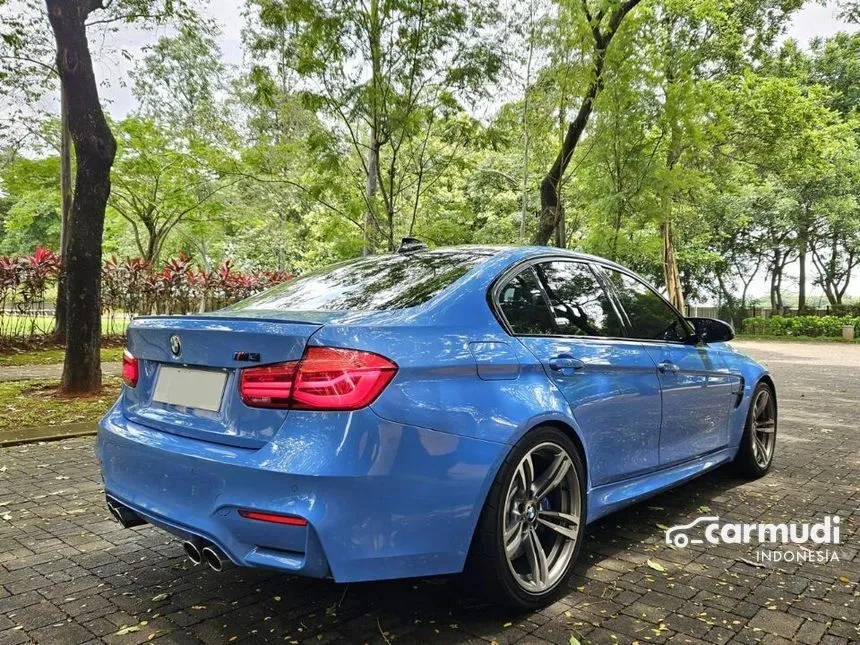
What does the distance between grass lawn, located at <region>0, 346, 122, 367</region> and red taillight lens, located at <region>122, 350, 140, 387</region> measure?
8895 mm

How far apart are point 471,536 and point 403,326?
812mm

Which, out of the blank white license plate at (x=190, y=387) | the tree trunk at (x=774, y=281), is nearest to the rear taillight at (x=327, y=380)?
the blank white license plate at (x=190, y=387)

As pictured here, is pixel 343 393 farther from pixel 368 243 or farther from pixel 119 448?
pixel 368 243

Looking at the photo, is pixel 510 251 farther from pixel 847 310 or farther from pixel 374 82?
pixel 847 310

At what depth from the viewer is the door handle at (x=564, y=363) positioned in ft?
9.12

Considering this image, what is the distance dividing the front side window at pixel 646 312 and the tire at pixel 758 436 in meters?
1.04

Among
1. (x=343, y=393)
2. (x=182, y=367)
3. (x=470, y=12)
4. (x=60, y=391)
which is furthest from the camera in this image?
A: (x=470, y=12)

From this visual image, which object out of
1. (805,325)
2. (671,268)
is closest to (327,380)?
(671,268)

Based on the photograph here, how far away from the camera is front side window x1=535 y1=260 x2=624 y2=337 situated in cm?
310

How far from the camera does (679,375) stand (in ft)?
12.1

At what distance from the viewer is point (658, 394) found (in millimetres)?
3453

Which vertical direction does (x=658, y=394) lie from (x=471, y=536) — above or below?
above

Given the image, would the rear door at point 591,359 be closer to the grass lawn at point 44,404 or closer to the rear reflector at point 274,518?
the rear reflector at point 274,518

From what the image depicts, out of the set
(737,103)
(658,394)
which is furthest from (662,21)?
(658,394)
